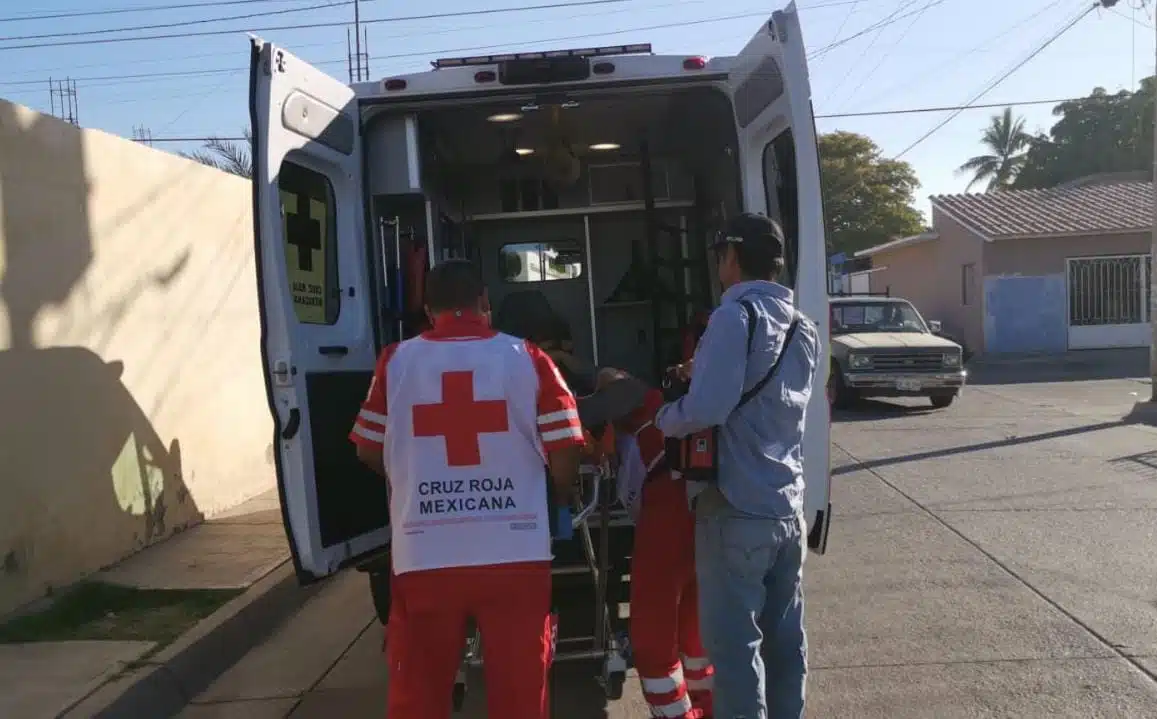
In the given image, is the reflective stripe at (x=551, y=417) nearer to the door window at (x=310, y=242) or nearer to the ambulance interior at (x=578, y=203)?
the ambulance interior at (x=578, y=203)

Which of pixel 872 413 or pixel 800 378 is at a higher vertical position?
pixel 800 378

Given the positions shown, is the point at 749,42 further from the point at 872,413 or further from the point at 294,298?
the point at 872,413

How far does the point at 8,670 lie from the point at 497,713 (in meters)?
3.12

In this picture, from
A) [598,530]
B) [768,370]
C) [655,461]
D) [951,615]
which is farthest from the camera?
[951,615]

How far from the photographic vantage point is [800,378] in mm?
3518

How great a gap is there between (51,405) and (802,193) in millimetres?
4530

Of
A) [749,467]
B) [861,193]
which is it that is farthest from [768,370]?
[861,193]

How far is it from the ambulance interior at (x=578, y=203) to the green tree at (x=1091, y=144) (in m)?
47.6

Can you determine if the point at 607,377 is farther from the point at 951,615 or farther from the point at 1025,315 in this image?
the point at 1025,315

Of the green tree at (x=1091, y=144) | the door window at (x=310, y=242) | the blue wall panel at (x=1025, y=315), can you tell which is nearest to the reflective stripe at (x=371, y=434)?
the door window at (x=310, y=242)

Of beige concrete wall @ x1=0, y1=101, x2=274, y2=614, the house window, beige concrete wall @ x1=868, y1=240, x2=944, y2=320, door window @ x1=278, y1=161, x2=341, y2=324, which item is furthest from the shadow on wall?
beige concrete wall @ x1=868, y1=240, x2=944, y2=320

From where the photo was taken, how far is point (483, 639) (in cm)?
309

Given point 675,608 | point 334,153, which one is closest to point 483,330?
point 675,608

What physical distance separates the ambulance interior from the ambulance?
27 millimetres
